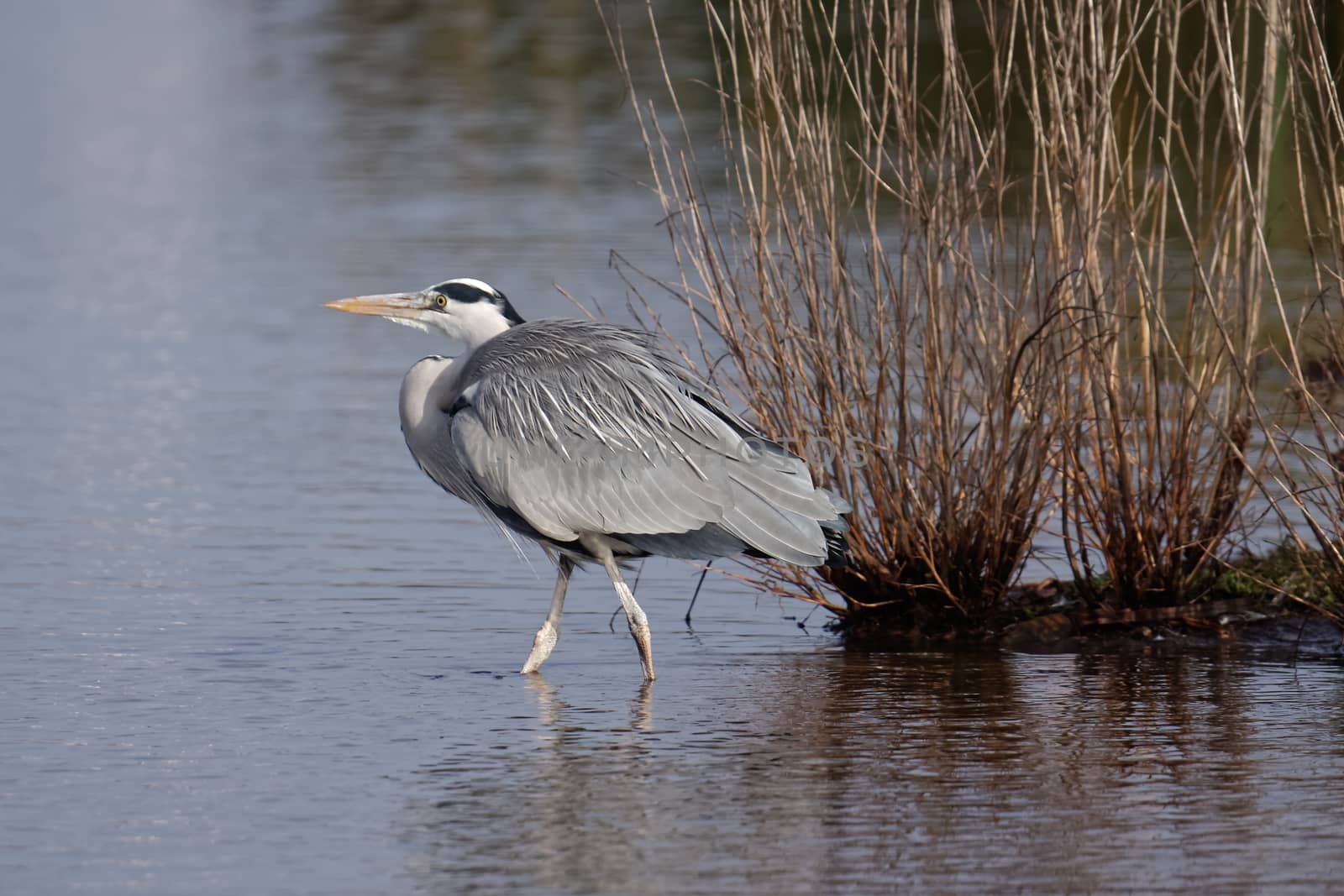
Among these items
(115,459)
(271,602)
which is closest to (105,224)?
(115,459)

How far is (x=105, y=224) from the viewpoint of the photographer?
60.3 feet

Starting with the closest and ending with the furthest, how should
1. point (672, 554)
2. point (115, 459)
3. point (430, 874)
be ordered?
point (430, 874), point (672, 554), point (115, 459)

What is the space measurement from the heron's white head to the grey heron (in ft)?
0.94

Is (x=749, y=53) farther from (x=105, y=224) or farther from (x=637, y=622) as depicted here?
(x=105, y=224)

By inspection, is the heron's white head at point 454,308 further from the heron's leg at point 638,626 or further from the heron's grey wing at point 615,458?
the heron's leg at point 638,626

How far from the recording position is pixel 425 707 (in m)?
6.98

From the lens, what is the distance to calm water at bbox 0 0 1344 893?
5469 mm

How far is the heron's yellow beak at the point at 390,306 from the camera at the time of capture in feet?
25.5

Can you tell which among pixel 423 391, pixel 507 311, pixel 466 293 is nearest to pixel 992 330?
pixel 507 311

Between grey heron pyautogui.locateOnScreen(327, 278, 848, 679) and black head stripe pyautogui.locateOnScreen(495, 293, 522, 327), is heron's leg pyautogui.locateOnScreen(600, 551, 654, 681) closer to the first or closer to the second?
grey heron pyautogui.locateOnScreen(327, 278, 848, 679)

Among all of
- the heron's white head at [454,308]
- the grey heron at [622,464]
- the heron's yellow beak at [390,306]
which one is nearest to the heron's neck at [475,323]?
the heron's white head at [454,308]

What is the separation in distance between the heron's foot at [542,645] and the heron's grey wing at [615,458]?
31 centimetres


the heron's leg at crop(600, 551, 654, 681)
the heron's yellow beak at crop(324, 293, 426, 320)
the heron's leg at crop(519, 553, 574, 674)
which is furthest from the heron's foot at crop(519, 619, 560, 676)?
the heron's yellow beak at crop(324, 293, 426, 320)

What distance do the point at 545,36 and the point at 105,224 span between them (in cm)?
1500
